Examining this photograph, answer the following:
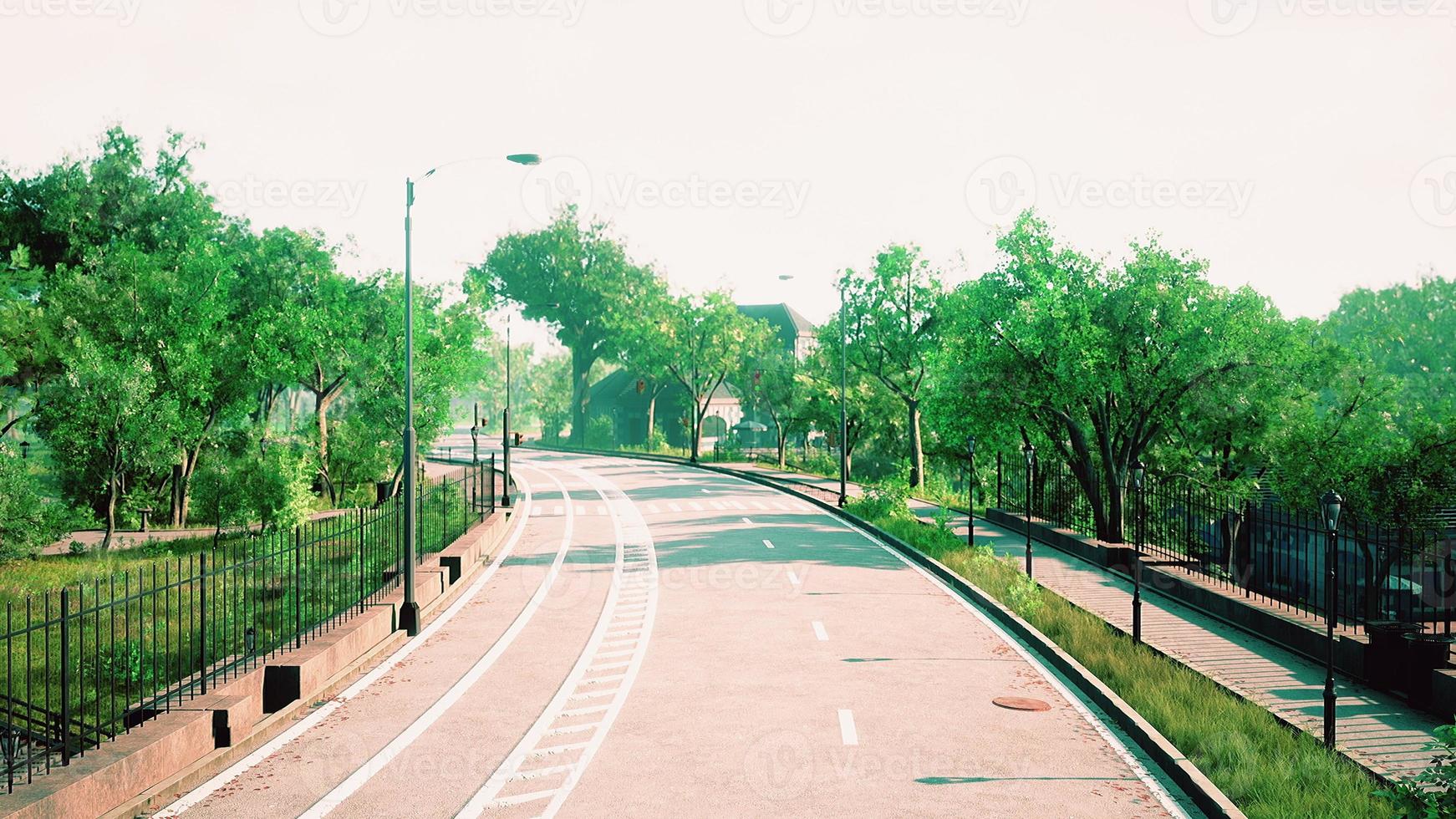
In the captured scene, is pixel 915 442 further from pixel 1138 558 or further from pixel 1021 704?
pixel 1021 704

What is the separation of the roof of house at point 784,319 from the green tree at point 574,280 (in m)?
10.7

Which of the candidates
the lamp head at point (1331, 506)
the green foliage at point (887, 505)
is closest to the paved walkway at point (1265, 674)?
the lamp head at point (1331, 506)

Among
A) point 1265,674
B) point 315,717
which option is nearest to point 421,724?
point 315,717

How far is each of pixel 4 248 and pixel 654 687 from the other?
41.4 meters

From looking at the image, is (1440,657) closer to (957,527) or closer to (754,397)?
(957,527)

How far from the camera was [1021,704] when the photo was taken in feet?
42.5

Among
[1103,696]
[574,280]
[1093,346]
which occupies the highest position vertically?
[574,280]

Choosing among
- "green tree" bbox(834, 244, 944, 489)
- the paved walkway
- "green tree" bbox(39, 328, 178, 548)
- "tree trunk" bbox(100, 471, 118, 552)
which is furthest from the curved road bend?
"green tree" bbox(834, 244, 944, 489)

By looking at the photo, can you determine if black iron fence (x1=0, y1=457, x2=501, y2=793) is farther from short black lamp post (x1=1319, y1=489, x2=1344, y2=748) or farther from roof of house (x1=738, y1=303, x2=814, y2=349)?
roof of house (x1=738, y1=303, x2=814, y2=349)

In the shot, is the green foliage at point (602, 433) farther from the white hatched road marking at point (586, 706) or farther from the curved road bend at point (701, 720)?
the curved road bend at point (701, 720)

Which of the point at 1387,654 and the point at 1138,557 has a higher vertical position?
the point at 1138,557

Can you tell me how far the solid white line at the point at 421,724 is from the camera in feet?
31.4

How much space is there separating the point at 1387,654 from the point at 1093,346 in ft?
43.8

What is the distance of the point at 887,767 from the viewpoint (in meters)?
10.4
